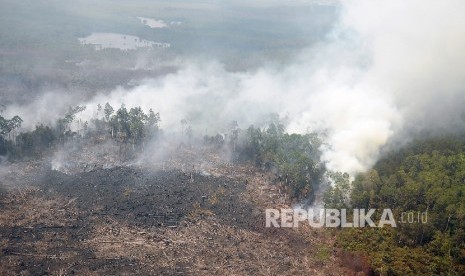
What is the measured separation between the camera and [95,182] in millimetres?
68562

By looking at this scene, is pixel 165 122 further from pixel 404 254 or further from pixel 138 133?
pixel 404 254

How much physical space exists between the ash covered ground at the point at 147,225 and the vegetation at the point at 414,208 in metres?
4.85

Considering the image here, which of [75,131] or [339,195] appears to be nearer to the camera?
[339,195]

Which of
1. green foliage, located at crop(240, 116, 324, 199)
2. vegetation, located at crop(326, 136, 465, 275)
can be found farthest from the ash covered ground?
vegetation, located at crop(326, 136, 465, 275)

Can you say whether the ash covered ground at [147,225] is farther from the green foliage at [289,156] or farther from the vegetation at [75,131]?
the vegetation at [75,131]

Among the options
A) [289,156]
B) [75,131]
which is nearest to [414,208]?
[289,156]

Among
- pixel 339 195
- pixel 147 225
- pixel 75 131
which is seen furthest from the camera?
pixel 75 131

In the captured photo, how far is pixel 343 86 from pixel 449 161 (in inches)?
1669

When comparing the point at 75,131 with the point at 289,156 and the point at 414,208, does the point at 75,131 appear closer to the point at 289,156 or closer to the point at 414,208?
the point at 289,156

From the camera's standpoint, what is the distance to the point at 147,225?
192 ft

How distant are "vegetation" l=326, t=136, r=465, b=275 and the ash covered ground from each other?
4.85 m

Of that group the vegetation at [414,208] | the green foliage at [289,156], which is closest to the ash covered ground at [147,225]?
the green foliage at [289,156]

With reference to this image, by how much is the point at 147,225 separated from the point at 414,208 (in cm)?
3440

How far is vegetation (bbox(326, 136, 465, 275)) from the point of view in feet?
173
